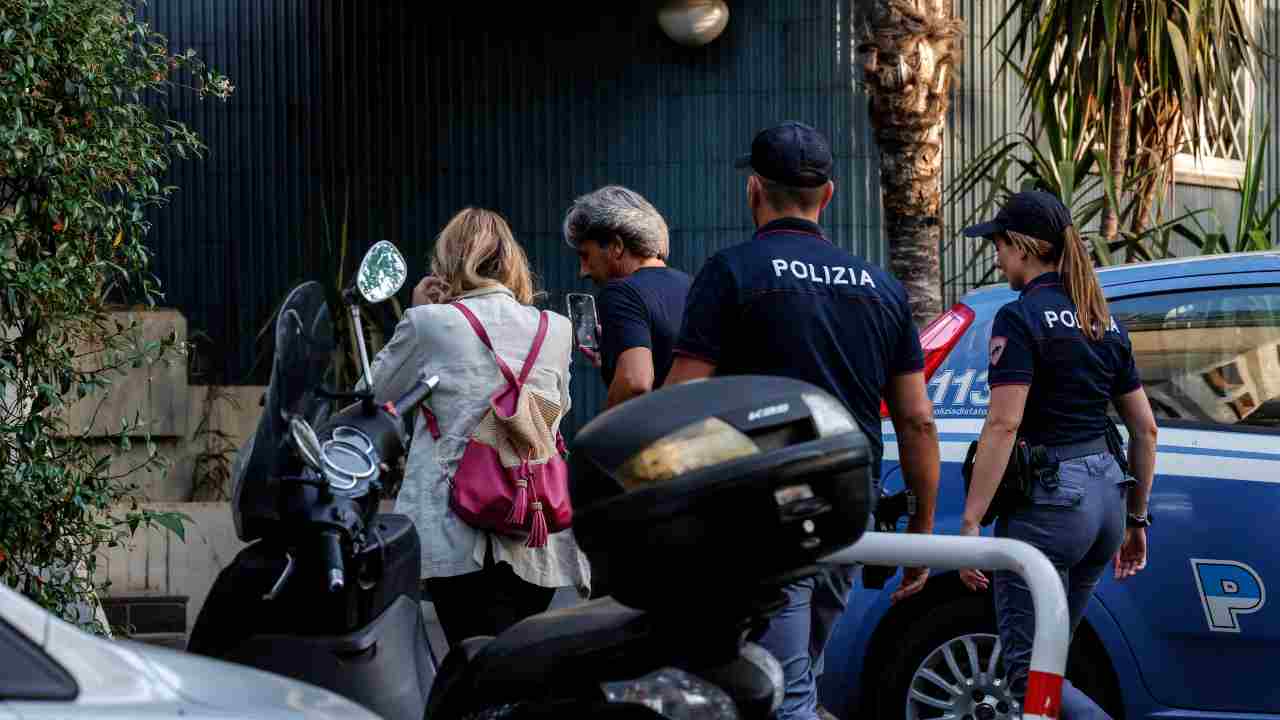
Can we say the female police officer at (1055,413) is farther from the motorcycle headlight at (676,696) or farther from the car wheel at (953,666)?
the motorcycle headlight at (676,696)

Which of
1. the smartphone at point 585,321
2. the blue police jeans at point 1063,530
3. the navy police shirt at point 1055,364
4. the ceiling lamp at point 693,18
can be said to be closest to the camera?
the blue police jeans at point 1063,530

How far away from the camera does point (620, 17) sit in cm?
1015

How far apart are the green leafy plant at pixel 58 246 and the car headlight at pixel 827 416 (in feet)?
10.1

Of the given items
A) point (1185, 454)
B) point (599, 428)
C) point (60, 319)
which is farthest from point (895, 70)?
point (599, 428)

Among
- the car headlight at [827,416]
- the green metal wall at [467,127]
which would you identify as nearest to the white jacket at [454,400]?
the car headlight at [827,416]

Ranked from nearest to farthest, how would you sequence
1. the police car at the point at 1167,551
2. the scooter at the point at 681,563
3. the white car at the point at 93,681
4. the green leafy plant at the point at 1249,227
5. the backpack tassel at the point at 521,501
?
the white car at the point at 93,681 → the scooter at the point at 681,563 → the backpack tassel at the point at 521,501 → the police car at the point at 1167,551 → the green leafy plant at the point at 1249,227

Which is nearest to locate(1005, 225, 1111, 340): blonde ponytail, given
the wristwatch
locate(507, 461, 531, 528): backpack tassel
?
the wristwatch

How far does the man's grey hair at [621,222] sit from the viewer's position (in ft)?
16.9

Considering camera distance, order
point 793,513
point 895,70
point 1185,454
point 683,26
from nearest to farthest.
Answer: point 793,513
point 1185,454
point 895,70
point 683,26

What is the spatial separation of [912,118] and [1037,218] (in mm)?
3173

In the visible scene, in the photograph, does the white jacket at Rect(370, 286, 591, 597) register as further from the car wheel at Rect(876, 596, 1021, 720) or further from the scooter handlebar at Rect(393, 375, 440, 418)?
the car wheel at Rect(876, 596, 1021, 720)

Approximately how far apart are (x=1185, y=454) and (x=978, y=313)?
0.77 metres

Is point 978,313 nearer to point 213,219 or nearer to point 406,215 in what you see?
point 406,215

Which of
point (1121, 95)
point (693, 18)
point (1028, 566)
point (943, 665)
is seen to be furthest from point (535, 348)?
point (693, 18)
